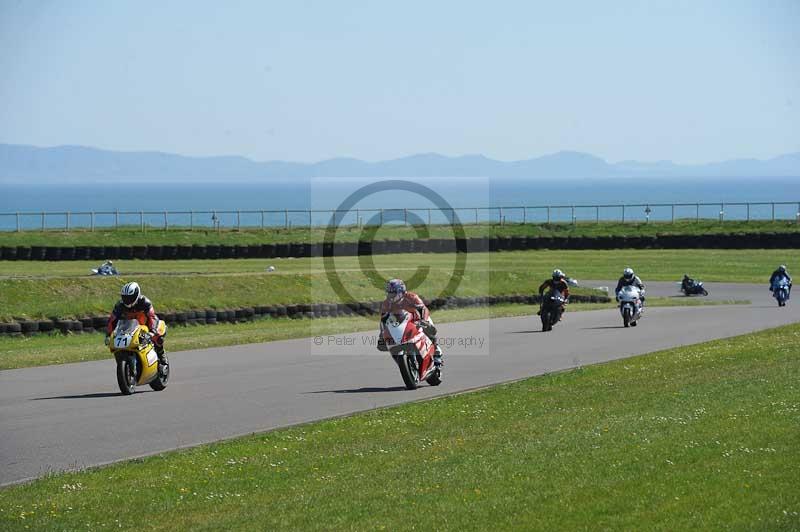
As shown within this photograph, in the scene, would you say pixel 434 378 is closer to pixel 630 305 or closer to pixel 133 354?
pixel 133 354

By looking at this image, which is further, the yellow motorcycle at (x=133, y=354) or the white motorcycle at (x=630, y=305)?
the white motorcycle at (x=630, y=305)

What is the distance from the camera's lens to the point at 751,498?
9.41 metres

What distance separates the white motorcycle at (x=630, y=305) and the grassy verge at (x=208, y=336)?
14.2 ft

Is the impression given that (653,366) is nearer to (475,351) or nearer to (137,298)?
(475,351)

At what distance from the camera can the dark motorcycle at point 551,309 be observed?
1131 inches

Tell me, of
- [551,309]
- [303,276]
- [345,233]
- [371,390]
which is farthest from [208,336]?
[345,233]

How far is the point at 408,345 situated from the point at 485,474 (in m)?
7.17

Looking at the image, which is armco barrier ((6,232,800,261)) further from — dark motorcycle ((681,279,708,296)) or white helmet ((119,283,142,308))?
white helmet ((119,283,142,308))

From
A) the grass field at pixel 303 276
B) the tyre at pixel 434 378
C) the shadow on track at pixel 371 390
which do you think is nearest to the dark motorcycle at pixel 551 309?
the grass field at pixel 303 276

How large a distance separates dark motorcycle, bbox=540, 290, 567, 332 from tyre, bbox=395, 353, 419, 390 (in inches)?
419

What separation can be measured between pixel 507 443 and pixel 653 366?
305 inches

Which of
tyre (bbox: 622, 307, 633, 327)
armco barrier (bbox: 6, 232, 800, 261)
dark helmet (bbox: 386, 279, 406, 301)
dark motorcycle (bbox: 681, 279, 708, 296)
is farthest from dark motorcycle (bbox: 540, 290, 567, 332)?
armco barrier (bbox: 6, 232, 800, 261)

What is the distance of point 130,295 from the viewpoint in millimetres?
17578

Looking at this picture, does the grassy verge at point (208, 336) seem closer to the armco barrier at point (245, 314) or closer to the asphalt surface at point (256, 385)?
the armco barrier at point (245, 314)
